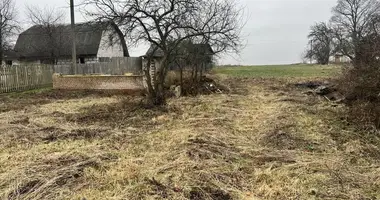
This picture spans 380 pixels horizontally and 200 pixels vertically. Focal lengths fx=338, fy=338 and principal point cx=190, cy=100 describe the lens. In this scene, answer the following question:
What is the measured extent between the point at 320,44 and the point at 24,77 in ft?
174

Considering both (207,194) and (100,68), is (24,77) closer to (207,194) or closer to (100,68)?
(100,68)

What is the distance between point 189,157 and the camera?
4.63 m

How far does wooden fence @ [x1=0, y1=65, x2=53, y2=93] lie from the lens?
15.1 metres

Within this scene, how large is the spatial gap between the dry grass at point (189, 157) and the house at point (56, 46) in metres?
22.3

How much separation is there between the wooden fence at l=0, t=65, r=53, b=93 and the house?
10.7 m

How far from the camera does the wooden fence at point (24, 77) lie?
15.1 meters

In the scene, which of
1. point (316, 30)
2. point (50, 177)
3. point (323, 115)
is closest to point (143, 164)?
point (50, 177)

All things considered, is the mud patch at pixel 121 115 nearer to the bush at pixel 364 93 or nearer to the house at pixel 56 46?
the bush at pixel 364 93

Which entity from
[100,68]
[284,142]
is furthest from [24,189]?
[100,68]

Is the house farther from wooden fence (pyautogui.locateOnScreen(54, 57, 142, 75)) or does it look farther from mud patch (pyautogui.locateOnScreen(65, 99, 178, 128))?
mud patch (pyautogui.locateOnScreen(65, 99, 178, 128))

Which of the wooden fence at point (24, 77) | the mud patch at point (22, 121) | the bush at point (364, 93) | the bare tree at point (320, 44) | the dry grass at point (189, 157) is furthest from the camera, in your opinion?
the bare tree at point (320, 44)

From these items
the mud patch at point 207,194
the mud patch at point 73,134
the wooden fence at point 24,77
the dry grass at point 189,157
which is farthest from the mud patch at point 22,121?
the wooden fence at point 24,77

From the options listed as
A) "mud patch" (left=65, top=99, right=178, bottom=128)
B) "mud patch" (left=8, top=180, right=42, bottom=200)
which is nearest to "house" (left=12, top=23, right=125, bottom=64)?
"mud patch" (left=65, top=99, right=178, bottom=128)

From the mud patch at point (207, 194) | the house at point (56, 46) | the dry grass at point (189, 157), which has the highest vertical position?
the house at point (56, 46)
